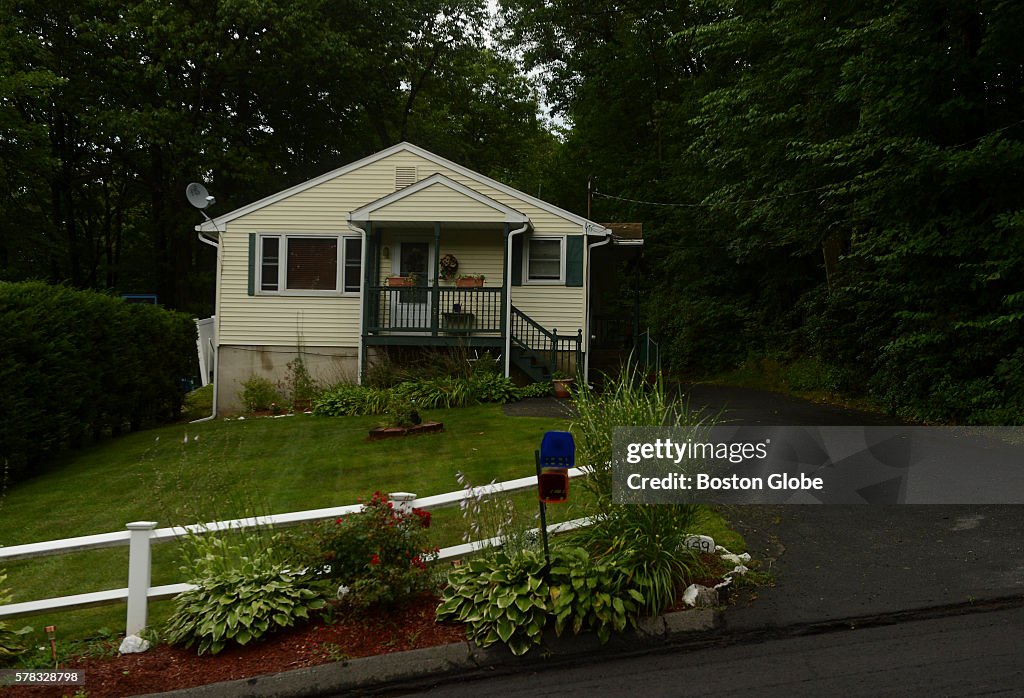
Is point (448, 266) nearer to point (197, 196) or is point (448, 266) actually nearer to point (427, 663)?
point (197, 196)

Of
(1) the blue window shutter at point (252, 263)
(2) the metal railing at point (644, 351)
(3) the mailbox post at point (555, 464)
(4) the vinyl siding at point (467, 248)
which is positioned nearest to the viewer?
(3) the mailbox post at point (555, 464)

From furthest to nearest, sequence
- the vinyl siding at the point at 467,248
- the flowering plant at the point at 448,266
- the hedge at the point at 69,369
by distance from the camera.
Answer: the vinyl siding at the point at 467,248 → the flowering plant at the point at 448,266 → the hedge at the point at 69,369

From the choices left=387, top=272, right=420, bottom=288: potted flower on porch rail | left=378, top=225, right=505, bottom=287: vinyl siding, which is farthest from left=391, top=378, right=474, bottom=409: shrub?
left=378, top=225, right=505, bottom=287: vinyl siding

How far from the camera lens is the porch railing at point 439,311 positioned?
16609mm

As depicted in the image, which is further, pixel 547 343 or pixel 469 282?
pixel 547 343

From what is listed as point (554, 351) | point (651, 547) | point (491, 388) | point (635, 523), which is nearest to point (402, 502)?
point (635, 523)

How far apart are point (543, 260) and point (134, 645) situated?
42.8ft

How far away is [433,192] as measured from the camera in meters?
16.6

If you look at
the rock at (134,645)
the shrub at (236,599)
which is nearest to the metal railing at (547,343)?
the shrub at (236,599)

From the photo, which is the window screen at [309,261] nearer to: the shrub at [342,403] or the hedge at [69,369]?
the hedge at [69,369]

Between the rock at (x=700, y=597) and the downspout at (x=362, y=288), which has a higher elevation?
the downspout at (x=362, y=288)

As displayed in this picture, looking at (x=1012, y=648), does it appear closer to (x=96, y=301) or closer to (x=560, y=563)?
(x=560, y=563)

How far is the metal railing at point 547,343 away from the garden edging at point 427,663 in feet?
36.6

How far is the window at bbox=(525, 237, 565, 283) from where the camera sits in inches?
684
